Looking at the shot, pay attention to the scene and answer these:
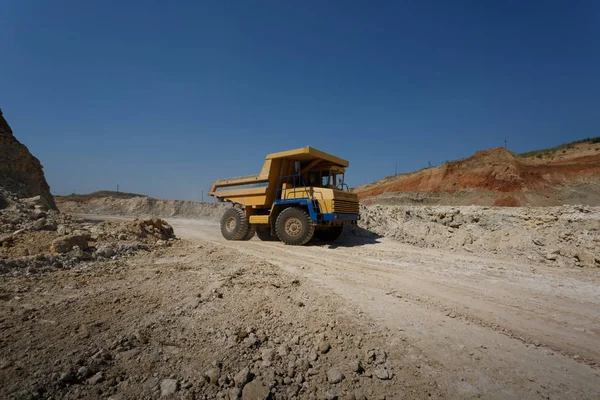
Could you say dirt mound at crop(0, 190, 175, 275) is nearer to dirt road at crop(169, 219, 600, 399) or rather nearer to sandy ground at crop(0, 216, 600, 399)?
sandy ground at crop(0, 216, 600, 399)

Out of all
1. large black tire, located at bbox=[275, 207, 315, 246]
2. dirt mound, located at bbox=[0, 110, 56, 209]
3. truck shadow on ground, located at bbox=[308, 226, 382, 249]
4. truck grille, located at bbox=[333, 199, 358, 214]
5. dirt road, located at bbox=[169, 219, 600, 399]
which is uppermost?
dirt mound, located at bbox=[0, 110, 56, 209]

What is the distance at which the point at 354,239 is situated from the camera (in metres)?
10.4

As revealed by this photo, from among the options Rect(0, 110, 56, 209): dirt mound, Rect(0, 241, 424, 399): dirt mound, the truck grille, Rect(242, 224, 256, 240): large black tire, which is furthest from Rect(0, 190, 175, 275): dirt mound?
the truck grille

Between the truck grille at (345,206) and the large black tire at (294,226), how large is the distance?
95 cm

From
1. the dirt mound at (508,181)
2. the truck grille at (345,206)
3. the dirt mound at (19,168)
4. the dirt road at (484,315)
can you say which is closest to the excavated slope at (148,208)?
the dirt mound at (19,168)

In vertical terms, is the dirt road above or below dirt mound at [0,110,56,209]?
below

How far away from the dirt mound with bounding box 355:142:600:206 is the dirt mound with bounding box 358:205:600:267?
43.2ft

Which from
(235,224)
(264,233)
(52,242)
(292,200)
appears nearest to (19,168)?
(235,224)

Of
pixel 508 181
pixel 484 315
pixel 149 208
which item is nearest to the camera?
pixel 484 315

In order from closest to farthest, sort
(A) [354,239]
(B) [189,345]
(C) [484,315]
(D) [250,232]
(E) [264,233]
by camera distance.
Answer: (B) [189,345]
(C) [484,315]
(A) [354,239]
(D) [250,232]
(E) [264,233]

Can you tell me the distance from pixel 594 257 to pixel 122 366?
9.03 m

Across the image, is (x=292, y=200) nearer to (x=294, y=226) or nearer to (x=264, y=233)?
(x=294, y=226)

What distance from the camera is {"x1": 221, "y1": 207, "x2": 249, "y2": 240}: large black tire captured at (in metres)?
10.5

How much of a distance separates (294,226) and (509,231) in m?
6.55
